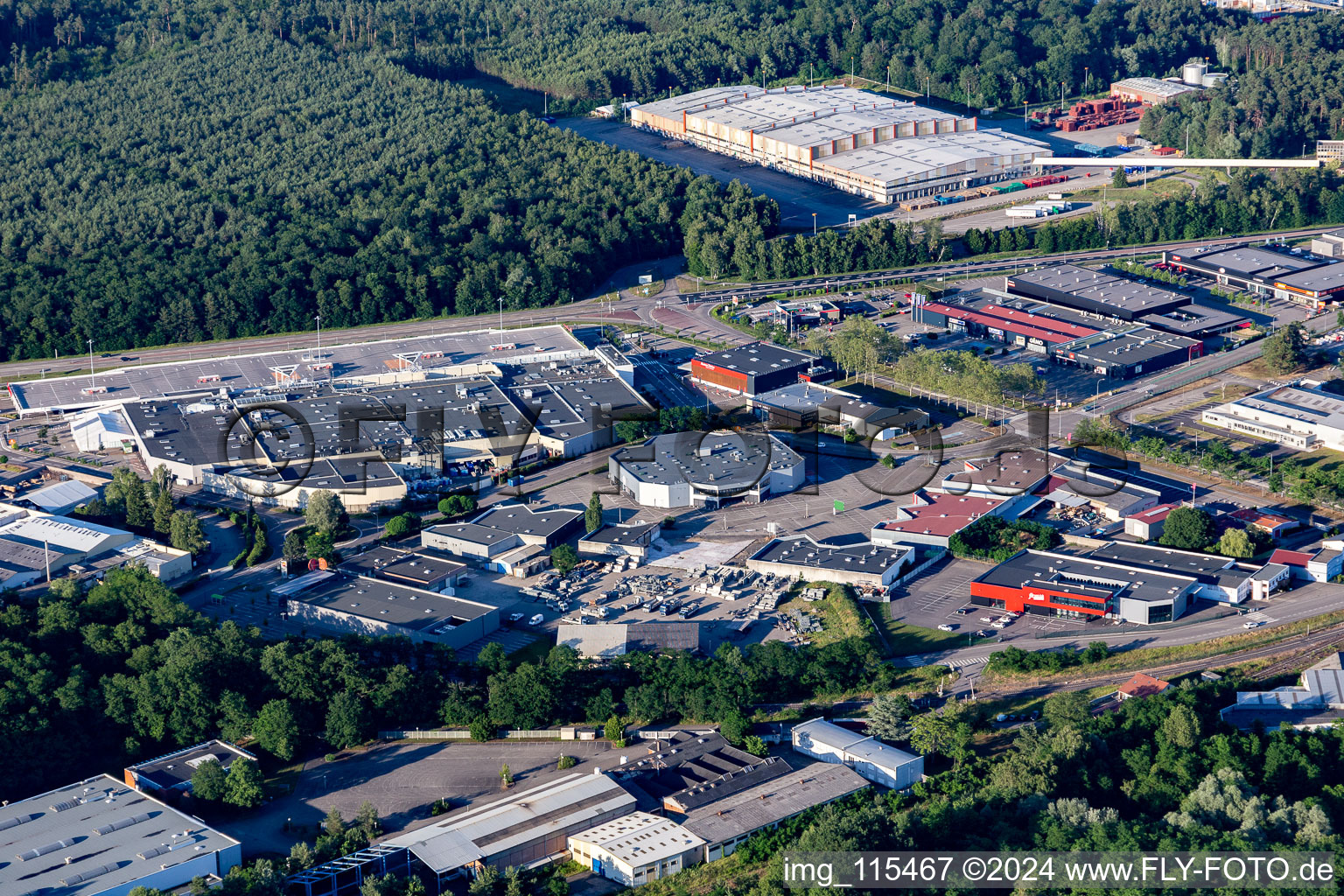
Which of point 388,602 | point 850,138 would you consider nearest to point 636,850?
point 388,602

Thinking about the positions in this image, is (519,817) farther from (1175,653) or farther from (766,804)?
(1175,653)

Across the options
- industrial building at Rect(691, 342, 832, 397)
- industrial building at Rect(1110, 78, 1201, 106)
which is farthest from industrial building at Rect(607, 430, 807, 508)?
industrial building at Rect(1110, 78, 1201, 106)

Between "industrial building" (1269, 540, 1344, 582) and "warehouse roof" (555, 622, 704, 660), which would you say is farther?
"industrial building" (1269, 540, 1344, 582)

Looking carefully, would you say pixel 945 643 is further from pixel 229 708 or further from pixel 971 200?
pixel 971 200

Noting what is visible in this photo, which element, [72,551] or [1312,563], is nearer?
[1312,563]

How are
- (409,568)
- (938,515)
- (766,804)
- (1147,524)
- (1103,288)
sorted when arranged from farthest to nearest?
(1103,288), (938,515), (1147,524), (409,568), (766,804)

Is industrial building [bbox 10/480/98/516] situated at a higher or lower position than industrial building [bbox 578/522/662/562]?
higher

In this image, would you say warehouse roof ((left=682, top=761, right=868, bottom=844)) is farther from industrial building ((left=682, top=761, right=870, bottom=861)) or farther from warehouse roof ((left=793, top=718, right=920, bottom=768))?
warehouse roof ((left=793, top=718, right=920, bottom=768))
